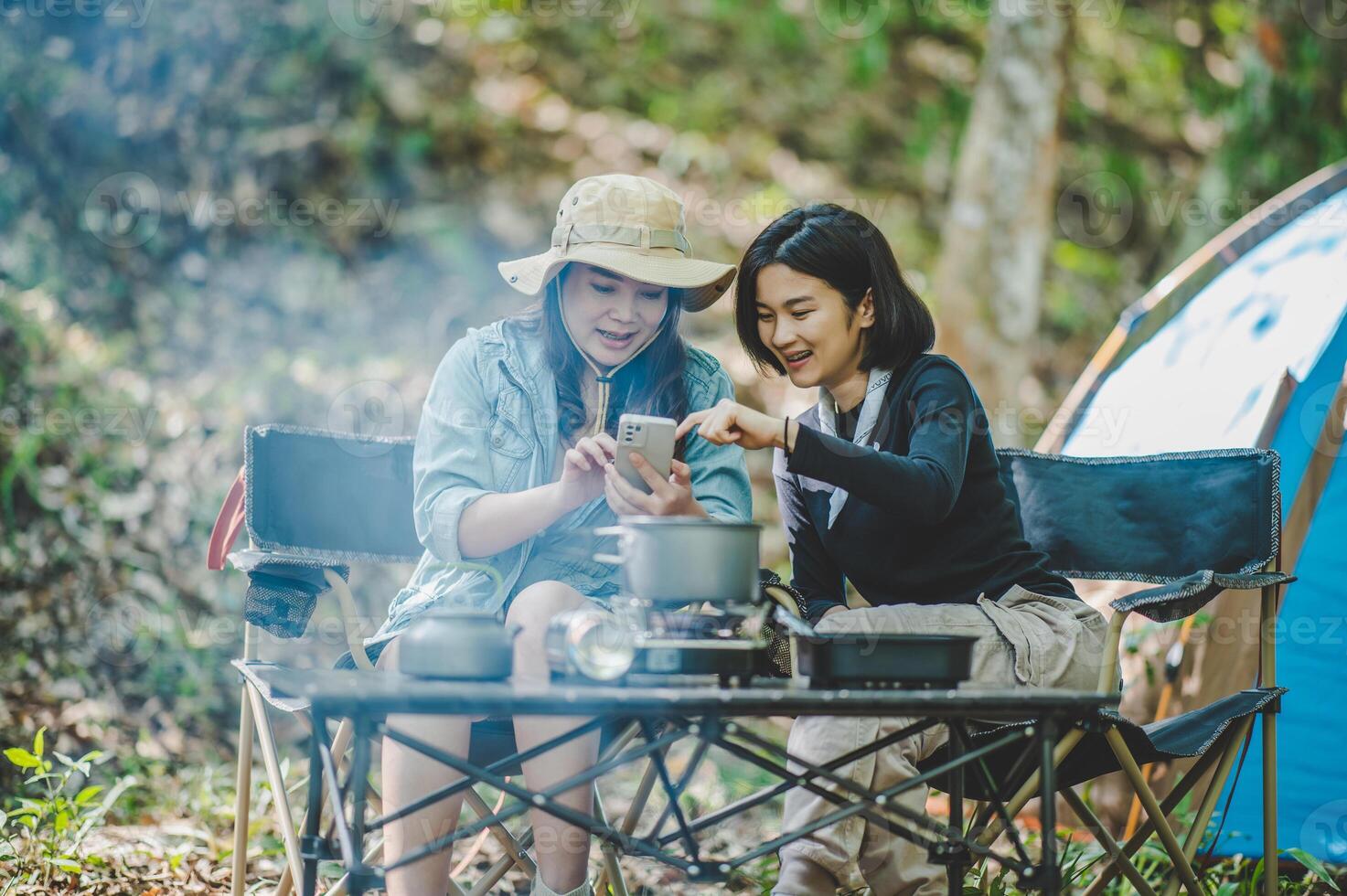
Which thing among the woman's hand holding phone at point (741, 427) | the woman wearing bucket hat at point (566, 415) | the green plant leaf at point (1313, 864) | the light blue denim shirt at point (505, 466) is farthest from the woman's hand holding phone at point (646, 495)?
the green plant leaf at point (1313, 864)

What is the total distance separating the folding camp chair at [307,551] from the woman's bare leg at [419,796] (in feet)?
0.35

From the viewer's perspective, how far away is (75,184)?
5.05 m

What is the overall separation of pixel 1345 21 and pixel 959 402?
15.1 feet

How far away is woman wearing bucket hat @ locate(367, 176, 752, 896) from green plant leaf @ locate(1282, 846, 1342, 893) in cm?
134

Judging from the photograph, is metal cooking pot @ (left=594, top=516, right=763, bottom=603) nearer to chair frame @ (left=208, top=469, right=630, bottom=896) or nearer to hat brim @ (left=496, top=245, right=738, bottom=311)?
chair frame @ (left=208, top=469, right=630, bottom=896)

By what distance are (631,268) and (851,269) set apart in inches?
15.2

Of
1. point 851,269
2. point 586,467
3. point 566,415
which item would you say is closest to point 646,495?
point 586,467

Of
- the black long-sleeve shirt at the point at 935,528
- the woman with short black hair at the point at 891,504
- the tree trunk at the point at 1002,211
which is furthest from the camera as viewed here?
the tree trunk at the point at 1002,211

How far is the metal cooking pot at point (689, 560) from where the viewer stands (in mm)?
1490

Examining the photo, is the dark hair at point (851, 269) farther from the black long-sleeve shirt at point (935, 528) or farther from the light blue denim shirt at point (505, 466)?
the light blue denim shirt at point (505, 466)

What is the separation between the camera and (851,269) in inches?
85.4

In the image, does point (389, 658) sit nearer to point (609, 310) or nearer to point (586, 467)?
point (586, 467)

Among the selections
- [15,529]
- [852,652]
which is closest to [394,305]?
Result: [15,529]

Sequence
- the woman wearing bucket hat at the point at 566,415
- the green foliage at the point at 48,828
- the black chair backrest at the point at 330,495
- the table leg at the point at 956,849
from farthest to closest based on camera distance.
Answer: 1. the green foliage at the point at 48,828
2. the black chair backrest at the point at 330,495
3. the woman wearing bucket hat at the point at 566,415
4. the table leg at the point at 956,849
